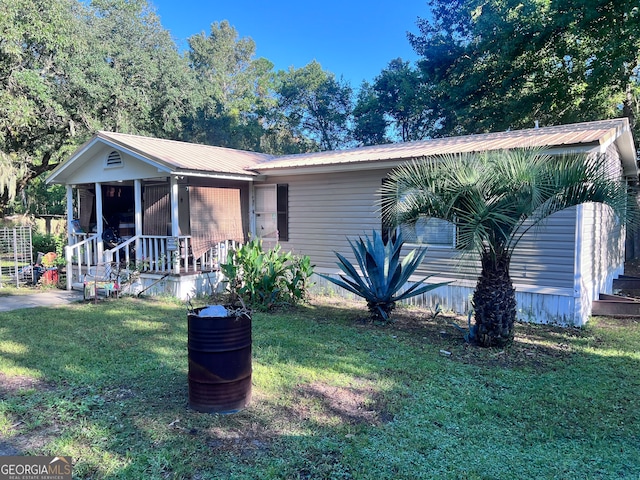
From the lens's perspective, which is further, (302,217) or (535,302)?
(302,217)

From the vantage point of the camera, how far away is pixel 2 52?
13867mm

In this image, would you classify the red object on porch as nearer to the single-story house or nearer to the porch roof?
the single-story house

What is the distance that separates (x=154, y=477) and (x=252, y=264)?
5119 millimetres

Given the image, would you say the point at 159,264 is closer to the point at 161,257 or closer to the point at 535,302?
the point at 161,257

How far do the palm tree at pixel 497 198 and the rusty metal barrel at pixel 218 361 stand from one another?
A: 2959 mm

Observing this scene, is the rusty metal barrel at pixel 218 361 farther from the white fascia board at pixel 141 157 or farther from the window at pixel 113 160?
the window at pixel 113 160

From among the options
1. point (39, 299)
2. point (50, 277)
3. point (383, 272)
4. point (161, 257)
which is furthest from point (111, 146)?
point (383, 272)

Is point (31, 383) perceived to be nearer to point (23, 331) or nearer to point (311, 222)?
point (23, 331)

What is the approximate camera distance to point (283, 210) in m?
10.6

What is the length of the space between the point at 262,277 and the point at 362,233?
2.55m

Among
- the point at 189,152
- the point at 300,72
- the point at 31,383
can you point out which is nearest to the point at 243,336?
the point at 31,383

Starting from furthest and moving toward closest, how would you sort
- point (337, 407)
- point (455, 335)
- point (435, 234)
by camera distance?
point (435, 234), point (455, 335), point (337, 407)

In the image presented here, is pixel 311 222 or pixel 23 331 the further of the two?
pixel 311 222

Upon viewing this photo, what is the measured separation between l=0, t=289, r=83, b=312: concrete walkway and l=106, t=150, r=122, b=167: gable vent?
3.15m
